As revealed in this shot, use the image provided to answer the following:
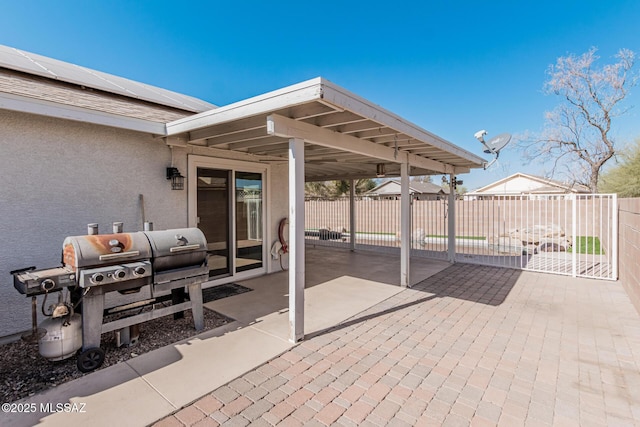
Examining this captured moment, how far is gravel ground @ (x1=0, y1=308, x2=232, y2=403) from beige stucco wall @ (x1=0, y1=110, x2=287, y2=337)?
0.63 m

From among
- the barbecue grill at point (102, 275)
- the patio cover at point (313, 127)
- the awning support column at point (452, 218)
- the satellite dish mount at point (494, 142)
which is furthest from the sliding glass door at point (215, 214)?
the satellite dish mount at point (494, 142)

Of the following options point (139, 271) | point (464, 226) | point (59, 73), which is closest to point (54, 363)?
point (139, 271)

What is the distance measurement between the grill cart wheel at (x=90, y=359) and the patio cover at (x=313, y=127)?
304 cm

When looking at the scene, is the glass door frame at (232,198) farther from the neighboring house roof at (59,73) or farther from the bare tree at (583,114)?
the bare tree at (583,114)

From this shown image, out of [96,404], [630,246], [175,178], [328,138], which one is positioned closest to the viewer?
[96,404]

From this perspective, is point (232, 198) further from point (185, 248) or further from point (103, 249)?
point (103, 249)

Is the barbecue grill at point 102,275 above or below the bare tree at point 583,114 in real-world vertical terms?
below

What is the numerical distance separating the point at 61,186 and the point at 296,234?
336 centimetres

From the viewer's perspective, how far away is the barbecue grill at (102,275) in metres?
3.09

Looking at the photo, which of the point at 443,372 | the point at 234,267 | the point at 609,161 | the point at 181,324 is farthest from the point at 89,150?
the point at 609,161

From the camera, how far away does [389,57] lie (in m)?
14.7

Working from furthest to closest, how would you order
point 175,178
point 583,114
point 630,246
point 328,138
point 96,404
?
point 583,114 < point 630,246 < point 175,178 < point 328,138 < point 96,404

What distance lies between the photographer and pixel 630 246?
18.5 feet

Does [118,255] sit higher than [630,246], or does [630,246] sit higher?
[118,255]
